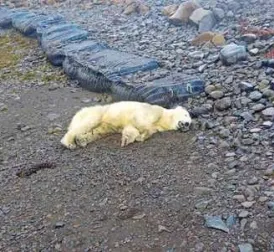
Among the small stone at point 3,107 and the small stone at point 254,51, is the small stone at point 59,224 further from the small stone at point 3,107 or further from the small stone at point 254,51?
the small stone at point 254,51

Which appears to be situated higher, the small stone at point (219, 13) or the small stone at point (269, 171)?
the small stone at point (269, 171)

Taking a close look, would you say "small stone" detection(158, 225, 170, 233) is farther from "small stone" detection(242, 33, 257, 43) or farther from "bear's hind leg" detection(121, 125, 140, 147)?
"small stone" detection(242, 33, 257, 43)

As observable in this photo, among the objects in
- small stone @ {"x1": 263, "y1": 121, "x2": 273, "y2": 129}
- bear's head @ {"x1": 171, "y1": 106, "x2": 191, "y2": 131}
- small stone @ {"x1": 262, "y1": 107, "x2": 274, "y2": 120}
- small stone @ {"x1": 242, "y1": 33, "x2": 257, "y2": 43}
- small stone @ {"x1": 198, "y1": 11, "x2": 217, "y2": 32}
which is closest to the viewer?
small stone @ {"x1": 263, "y1": 121, "x2": 273, "y2": 129}

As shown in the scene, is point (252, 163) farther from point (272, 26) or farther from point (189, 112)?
point (272, 26)

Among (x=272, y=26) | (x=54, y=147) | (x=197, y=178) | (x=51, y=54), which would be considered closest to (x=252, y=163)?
(x=197, y=178)

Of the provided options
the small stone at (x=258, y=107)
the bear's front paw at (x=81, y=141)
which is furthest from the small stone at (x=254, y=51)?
the bear's front paw at (x=81, y=141)

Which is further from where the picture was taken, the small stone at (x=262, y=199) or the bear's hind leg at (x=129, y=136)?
the bear's hind leg at (x=129, y=136)

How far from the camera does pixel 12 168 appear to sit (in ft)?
14.2

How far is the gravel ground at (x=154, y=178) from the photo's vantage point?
10.3 ft

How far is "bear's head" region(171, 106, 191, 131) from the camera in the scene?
14.4 feet

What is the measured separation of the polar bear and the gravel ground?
9 centimetres

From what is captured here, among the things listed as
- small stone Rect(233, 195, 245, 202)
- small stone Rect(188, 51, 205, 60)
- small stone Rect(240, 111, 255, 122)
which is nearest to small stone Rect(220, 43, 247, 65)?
small stone Rect(188, 51, 205, 60)

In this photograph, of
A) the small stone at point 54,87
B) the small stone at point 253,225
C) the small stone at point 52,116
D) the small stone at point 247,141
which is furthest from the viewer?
the small stone at point 54,87

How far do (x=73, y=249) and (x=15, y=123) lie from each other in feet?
8.21
